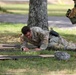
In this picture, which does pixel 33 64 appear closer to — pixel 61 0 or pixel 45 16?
pixel 45 16

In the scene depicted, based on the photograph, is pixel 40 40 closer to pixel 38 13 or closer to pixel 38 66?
pixel 38 66

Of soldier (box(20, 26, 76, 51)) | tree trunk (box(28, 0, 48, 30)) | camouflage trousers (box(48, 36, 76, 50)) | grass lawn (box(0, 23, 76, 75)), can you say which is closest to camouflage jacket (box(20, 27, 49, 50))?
soldier (box(20, 26, 76, 51))

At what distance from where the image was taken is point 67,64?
8445 mm

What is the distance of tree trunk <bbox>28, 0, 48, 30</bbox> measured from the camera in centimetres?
1333

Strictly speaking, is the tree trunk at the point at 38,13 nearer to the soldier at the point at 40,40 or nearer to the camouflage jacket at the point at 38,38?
the soldier at the point at 40,40

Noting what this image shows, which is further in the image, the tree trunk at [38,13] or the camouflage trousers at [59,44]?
the tree trunk at [38,13]

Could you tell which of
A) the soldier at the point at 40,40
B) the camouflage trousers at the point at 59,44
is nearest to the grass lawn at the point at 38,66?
the soldier at the point at 40,40

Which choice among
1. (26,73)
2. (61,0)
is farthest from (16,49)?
(61,0)

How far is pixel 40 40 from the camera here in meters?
10.0

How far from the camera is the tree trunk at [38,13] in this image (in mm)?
13328

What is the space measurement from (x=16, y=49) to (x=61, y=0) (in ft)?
156

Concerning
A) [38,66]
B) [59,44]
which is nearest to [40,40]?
[59,44]

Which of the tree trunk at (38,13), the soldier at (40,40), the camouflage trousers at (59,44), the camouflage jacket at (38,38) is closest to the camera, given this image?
the soldier at (40,40)

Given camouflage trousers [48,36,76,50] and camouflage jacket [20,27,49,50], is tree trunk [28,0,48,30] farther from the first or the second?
camouflage jacket [20,27,49,50]
